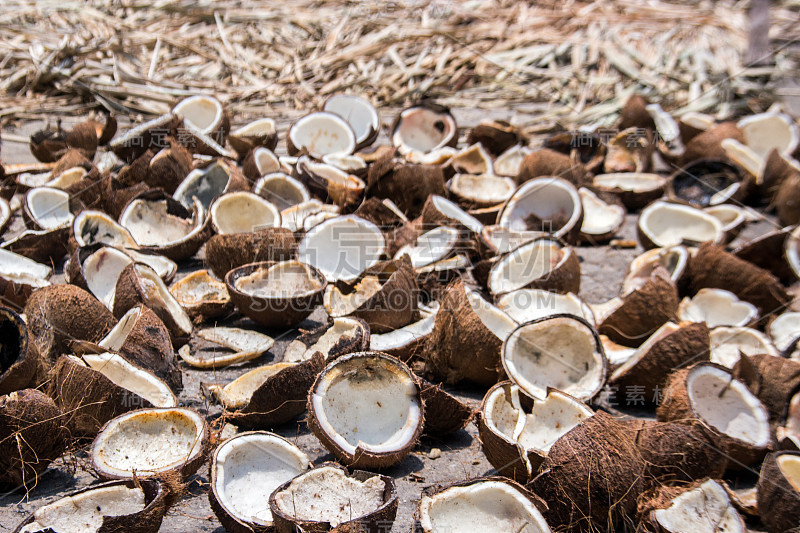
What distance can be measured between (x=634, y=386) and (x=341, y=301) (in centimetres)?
154

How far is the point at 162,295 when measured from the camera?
3.48 m

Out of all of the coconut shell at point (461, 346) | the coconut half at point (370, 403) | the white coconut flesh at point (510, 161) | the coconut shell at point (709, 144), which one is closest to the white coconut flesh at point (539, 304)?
the coconut shell at point (461, 346)

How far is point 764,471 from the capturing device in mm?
2707

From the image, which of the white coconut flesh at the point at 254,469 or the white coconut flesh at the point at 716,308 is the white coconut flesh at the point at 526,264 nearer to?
the white coconut flesh at the point at 716,308

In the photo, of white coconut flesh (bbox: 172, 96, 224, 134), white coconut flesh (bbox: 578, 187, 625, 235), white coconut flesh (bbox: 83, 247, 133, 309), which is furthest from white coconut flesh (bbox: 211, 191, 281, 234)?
white coconut flesh (bbox: 578, 187, 625, 235)

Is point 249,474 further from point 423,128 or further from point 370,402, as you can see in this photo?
point 423,128

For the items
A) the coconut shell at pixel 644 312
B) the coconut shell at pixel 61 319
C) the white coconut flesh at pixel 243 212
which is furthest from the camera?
the white coconut flesh at pixel 243 212

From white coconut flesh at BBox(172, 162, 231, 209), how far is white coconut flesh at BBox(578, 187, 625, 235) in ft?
8.45

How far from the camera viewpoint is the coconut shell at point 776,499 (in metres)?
2.58

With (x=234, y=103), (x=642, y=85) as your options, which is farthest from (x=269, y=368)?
(x=642, y=85)

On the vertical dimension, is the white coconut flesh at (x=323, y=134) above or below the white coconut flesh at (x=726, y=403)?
above

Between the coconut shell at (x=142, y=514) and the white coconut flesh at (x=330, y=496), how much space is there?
1.17 feet

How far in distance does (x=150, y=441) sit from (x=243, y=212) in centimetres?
222

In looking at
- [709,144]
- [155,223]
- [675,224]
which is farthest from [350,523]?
[709,144]
